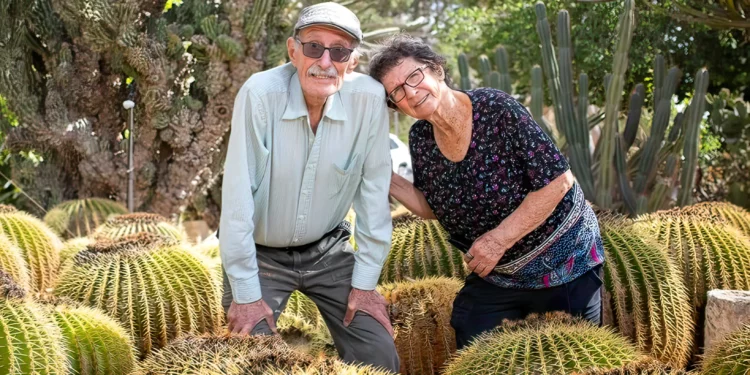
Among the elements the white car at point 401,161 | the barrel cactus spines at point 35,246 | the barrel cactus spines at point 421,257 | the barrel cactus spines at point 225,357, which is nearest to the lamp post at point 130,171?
the barrel cactus spines at point 35,246

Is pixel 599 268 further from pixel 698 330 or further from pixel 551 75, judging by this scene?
pixel 551 75

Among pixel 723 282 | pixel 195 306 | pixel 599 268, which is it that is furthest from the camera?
pixel 723 282

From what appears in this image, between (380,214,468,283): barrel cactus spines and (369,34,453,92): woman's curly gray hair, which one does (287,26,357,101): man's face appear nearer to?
(369,34,453,92): woman's curly gray hair

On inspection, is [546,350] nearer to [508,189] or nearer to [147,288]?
[508,189]

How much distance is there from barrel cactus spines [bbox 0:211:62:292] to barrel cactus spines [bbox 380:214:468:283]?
178 cm

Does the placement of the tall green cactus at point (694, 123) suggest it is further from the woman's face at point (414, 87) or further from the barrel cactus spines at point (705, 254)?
the woman's face at point (414, 87)

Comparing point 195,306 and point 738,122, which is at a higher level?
point 738,122

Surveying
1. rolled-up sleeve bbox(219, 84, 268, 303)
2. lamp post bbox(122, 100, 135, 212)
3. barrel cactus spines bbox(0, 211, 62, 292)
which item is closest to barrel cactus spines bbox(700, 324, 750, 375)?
rolled-up sleeve bbox(219, 84, 268, 303)

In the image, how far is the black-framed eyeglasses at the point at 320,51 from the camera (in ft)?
9.55

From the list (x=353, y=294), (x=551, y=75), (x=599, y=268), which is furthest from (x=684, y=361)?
(x=551, y=75)

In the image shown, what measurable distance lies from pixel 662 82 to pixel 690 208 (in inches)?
90.2

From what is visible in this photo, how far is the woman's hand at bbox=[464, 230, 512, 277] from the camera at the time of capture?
3.08 meters

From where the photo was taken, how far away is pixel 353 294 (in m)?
3.13

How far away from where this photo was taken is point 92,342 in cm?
310
